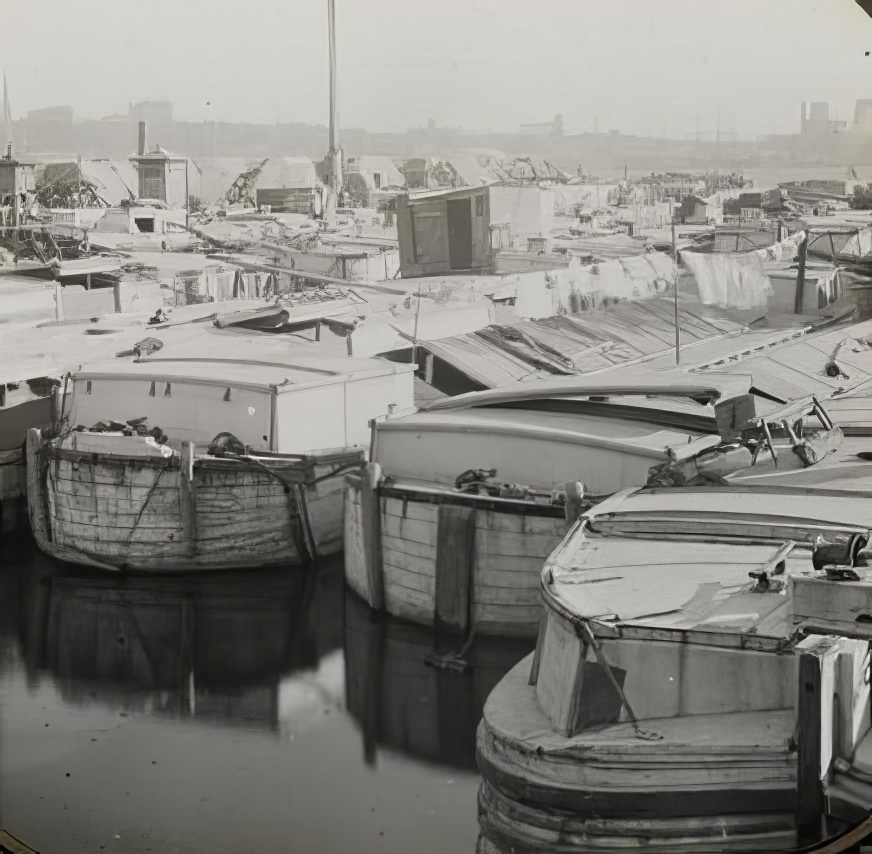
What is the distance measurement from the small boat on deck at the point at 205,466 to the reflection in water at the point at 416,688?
1.80 m

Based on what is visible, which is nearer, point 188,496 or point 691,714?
point 691,714

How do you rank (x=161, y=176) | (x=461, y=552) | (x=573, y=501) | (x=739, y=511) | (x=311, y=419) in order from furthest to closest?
(x=161, y=176)
(x=311, y=419)
(x=461, y=552)
(x=573, y=501)
(x=739, y=511)

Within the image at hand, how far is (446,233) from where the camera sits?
1973 cm

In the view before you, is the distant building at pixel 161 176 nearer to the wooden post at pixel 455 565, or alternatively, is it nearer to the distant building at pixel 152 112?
the distant building at pixel 152 112

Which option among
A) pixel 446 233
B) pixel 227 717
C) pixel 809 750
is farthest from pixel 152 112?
pixel 809 750

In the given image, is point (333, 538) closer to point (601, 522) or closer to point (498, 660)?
point (498, 660)

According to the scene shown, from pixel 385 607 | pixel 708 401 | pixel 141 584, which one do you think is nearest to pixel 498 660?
pixel 385 607

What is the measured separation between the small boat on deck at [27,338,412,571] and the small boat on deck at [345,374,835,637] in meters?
0.99

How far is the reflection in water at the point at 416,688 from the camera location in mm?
9328

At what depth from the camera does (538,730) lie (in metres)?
6.35

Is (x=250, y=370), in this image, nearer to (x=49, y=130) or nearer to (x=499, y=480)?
(x=499, y=480)

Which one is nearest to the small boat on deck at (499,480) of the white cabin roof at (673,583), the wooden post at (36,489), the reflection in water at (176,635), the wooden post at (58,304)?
the reflection in water at (176,635)

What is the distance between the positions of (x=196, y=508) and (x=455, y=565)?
3162mm

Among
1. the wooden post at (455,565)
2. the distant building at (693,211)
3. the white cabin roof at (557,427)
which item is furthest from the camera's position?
the distant building at (693,211)
